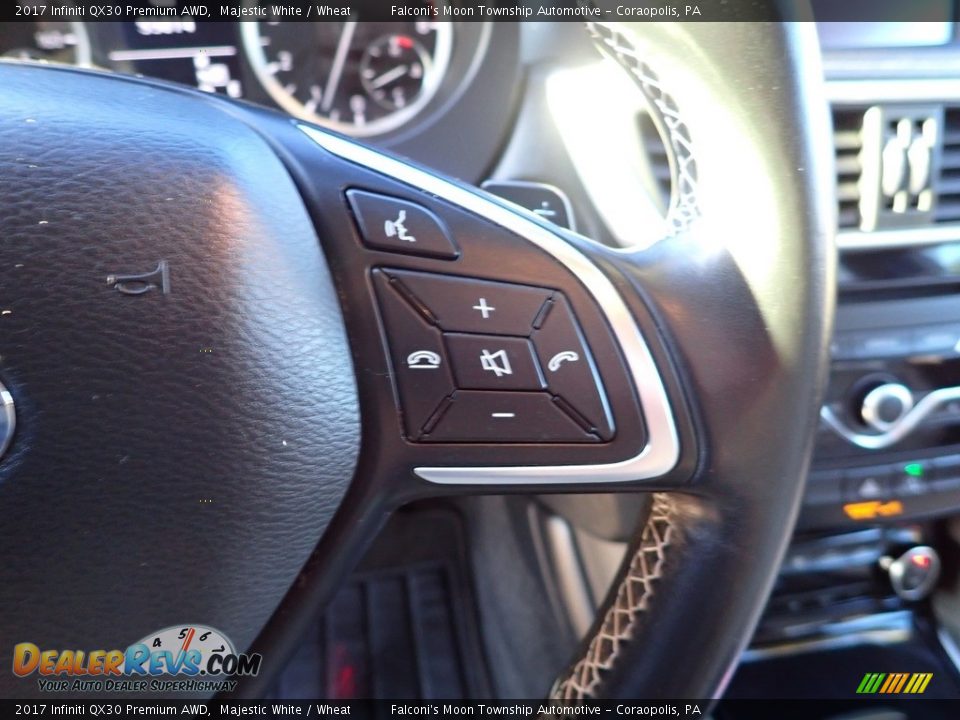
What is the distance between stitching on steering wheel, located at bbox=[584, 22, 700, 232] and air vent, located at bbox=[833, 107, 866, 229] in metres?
0.57

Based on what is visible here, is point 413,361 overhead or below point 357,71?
Result: below

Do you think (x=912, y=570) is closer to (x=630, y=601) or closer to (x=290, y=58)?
(x=630, y=601)

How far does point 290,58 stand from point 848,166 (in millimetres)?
881

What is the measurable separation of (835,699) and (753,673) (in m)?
0.13

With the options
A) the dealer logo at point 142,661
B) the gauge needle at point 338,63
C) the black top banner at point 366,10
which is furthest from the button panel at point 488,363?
the gauge needle at point 338,63

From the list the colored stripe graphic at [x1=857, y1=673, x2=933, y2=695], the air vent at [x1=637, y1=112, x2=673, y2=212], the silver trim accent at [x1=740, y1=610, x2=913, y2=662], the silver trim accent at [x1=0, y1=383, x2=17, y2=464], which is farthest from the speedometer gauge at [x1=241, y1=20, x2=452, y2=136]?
the colored stripe graphic at [x1=857, y1=673, x2=933, y2=695]

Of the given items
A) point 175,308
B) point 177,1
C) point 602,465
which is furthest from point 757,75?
point 177,1

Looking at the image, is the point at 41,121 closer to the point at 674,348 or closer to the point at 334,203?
the point at 334,203

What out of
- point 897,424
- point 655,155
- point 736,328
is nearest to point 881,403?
point 897,424

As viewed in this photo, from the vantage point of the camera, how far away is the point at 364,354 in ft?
2.13

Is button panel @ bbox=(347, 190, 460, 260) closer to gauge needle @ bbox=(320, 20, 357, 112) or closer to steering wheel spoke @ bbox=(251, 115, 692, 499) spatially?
steering wheel spoke @ bbox=(251, 115, 692, 499)

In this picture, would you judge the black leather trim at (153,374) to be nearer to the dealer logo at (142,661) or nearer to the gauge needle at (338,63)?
the dealer logo at (142,661)

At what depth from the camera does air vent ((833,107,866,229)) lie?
1.22 m

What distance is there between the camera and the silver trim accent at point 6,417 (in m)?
0.55
